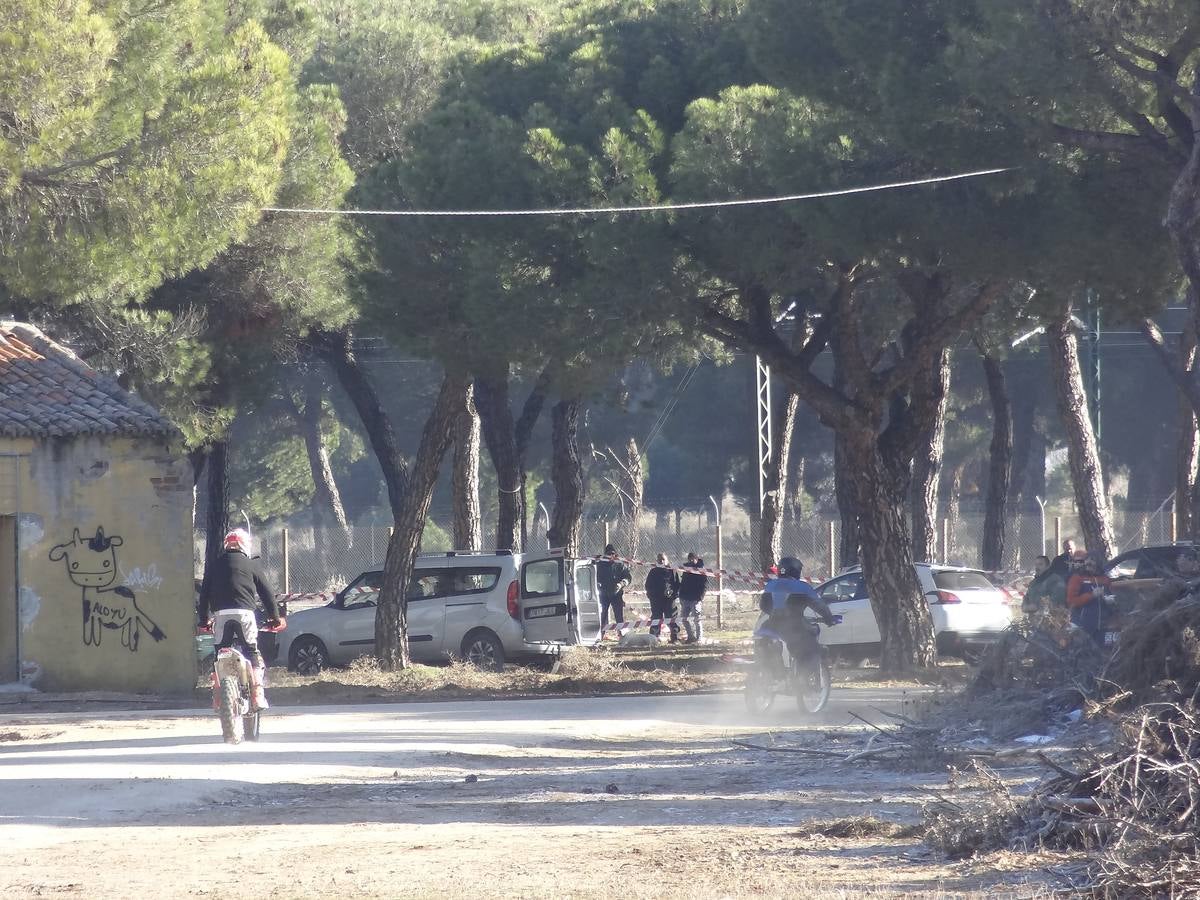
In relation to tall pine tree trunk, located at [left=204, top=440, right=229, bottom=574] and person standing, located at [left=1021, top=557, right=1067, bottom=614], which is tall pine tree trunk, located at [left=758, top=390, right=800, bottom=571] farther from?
tall pine tree trunk, located at [left=204, top=440, right=229, bottom=574]

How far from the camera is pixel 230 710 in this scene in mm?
11664

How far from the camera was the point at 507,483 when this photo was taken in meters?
28.1

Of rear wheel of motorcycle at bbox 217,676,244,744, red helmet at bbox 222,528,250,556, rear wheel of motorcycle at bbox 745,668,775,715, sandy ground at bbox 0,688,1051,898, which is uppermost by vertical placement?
red helmet at bbox 222,528,250,556

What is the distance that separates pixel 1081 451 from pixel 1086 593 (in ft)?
31.5

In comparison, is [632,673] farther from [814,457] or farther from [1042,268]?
[814,457]

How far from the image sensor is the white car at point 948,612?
20.5 meters

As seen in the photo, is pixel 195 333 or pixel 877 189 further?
pixel 195 333

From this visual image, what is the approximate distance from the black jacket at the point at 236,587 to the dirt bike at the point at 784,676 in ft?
16.8

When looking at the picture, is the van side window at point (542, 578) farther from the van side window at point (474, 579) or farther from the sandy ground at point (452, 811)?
the sandy ground at point (452, 811)

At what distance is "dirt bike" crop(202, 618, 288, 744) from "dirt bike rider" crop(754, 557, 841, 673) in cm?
509

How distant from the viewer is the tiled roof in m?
17.2

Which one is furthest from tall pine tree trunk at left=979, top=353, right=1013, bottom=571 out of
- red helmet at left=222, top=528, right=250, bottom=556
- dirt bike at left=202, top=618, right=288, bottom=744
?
dirt bike at left=202, top=618, right=288, bottom=744

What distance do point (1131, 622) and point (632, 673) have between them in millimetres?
9594

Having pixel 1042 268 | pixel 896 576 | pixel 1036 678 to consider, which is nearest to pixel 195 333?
pixel 896 576
